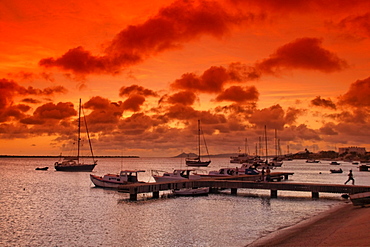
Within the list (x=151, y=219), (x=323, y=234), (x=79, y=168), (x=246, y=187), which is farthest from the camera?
(x=79, y=168)

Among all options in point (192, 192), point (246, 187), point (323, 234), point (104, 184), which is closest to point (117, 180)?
point (104, 184)

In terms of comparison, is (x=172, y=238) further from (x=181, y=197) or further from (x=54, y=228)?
(x=181, y=197)

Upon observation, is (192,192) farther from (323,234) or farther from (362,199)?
(323,234)

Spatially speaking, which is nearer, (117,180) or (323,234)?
(323,234)

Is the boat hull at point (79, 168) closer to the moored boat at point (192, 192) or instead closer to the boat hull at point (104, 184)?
the boat hull at point (104, 184)

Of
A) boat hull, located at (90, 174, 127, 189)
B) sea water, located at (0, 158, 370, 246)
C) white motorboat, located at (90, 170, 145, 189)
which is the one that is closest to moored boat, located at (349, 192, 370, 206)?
sea water, located at (0, 158, 370, 246)

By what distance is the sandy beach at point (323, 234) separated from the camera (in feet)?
67.0

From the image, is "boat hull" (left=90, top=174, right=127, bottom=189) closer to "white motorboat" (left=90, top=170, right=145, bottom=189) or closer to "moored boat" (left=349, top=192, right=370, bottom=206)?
"white motorboat" (left=90, top=170, right=145, bottom=189)

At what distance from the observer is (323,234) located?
24.8 m

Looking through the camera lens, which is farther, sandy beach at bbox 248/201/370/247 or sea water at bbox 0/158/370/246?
sea water at bbox 0/158/370/246

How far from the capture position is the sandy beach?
2042 centimetres

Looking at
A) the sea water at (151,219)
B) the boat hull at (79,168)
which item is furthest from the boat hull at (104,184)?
the boat hull at (79,168)

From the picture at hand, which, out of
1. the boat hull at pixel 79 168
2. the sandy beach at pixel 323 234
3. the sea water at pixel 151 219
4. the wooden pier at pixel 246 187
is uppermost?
the boat hull at pixel 79 168

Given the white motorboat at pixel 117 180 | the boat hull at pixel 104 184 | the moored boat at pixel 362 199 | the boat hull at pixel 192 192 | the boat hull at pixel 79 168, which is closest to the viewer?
the moored boat at pixel 362 199
